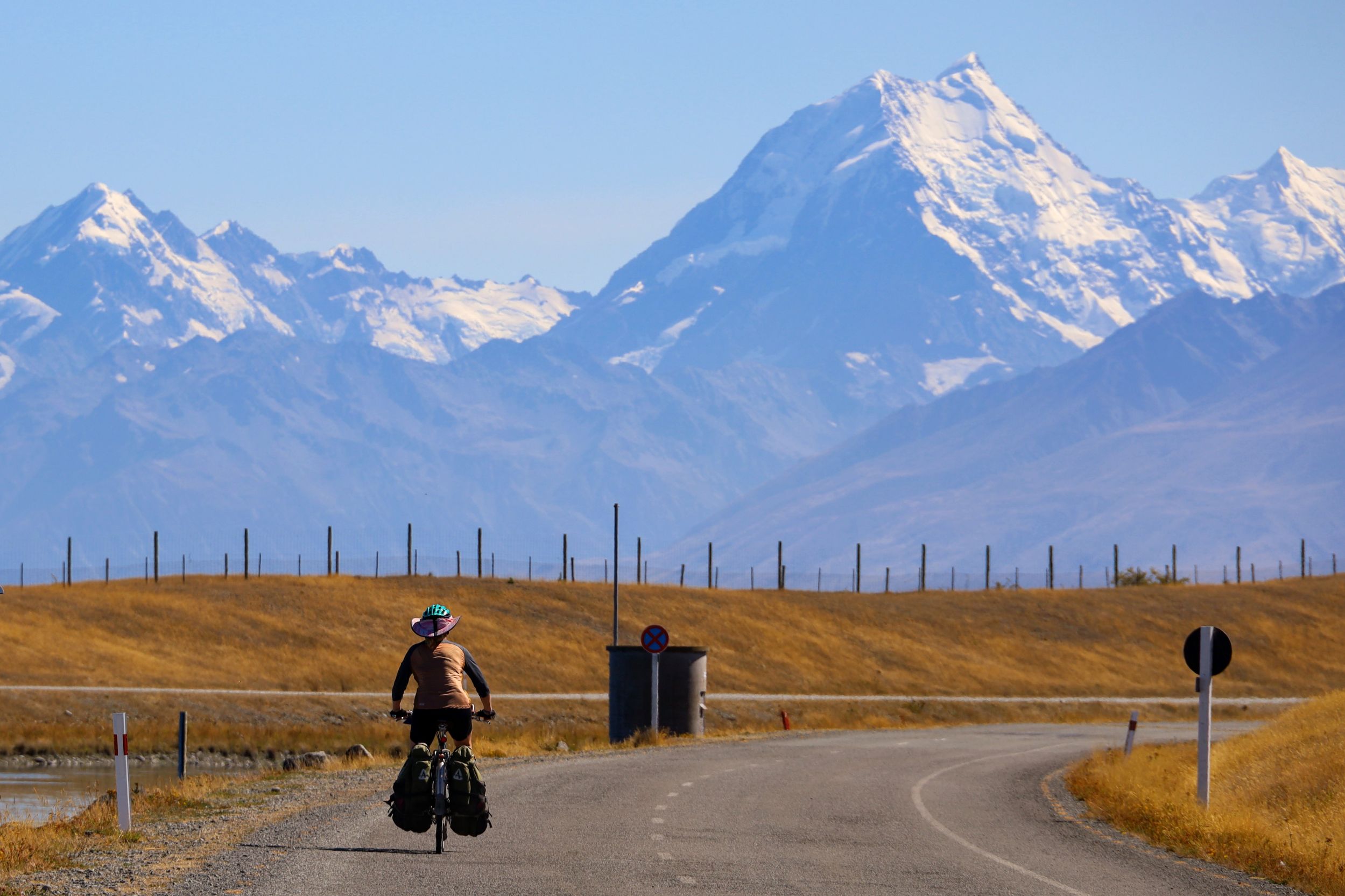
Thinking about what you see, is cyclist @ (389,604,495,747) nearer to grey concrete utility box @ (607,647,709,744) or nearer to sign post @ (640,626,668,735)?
sign post @ (640,626,668,735)

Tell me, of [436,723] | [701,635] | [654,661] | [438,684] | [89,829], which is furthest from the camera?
[701,635]

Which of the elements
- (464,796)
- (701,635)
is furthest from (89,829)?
(701,635)

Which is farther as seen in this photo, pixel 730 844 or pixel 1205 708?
pixel 1205 708

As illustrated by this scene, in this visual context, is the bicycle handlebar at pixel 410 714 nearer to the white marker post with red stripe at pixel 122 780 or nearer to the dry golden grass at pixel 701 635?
the white marker post with red stripe at pixel 122 780

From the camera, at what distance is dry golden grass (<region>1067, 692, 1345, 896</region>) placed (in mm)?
19422

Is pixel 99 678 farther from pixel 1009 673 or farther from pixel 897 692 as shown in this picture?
pixel 1009 673

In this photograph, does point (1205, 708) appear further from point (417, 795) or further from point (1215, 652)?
point (417, 795)

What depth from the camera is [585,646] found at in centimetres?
7875

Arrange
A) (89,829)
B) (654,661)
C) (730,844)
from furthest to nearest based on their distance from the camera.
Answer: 1. (654,661)
2. (89,829)
3. (730,844)

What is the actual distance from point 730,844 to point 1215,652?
8078mm

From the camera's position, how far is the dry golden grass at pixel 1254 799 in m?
19.4

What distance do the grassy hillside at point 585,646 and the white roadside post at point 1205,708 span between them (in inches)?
725

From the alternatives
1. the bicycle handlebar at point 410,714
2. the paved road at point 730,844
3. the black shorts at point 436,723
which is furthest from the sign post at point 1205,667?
the black shorts at point 436,723

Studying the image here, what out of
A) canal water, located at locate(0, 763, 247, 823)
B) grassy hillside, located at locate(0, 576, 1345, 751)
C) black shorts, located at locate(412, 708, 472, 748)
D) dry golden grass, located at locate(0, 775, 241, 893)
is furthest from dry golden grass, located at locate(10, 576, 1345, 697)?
black shorts, located at locate(412, 708, 472, 748)
